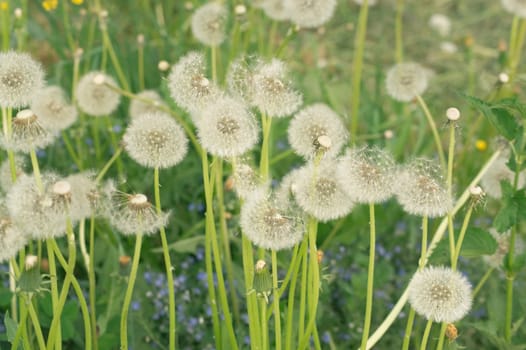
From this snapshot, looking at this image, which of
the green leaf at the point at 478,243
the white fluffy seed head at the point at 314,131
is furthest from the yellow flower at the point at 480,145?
the white fluffy seed head at the point at 314,131

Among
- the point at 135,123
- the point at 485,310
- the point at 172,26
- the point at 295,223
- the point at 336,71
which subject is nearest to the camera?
the point at 295,223

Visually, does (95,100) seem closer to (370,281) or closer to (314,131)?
(314,131)

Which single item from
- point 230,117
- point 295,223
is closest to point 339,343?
point 295,223

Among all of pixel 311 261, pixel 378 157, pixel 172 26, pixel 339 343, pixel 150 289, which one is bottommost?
pixel 339 343

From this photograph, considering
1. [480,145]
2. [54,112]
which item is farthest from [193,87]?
[480,145]

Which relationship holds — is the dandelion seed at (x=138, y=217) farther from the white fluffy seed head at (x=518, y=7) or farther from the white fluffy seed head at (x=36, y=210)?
the white fluffy seed head at (x=518, y=7)

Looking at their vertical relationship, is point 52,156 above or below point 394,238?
above

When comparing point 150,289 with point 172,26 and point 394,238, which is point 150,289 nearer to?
point 394,238
